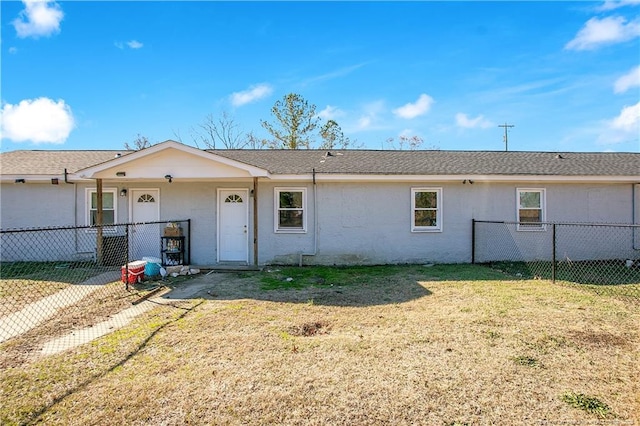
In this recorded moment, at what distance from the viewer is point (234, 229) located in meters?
10.7

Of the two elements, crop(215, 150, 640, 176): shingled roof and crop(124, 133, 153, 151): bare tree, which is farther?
crop(124, 133, 153, 151): bare tree

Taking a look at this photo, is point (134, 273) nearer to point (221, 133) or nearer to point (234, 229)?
point (234, 229)

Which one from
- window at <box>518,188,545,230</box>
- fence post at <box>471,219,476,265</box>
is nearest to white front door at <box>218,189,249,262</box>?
fence post at <box>471,219,476,265</box>

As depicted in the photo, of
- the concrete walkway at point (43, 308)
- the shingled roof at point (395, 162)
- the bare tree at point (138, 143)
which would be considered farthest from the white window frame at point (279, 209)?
the bare tree at point (138, 143)

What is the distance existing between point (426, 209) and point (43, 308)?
9.90 meters

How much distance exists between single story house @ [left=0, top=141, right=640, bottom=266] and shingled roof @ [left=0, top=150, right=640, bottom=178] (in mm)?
100

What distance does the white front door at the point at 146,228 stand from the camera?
10.9m

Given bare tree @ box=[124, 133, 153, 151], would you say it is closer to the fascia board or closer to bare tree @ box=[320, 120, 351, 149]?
bare tree @ box=[320, 120, 351, 149]

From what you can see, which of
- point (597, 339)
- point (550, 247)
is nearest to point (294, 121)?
point (550, 247)

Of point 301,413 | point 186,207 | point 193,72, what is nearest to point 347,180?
point 186,207

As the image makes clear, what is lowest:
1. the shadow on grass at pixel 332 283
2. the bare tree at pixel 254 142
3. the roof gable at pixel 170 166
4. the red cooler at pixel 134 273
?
the shadow on grass at pixel 332 283

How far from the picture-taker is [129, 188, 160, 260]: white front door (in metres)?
10.9

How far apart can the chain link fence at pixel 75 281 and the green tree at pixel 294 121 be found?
15396 millimetres

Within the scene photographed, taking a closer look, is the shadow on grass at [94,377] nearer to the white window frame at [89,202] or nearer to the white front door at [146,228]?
the white front door at [146,228]
